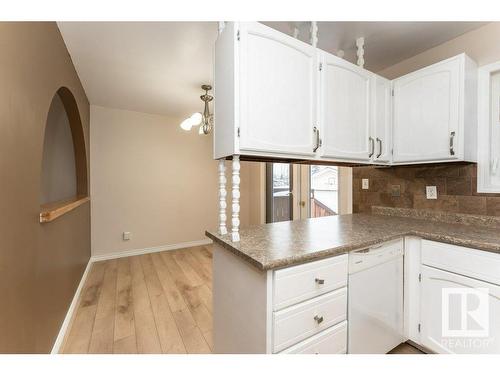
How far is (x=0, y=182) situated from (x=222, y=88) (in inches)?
43.7

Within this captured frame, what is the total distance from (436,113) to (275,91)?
54.8 inches

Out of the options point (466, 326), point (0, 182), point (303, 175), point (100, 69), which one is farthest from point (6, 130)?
point (303, 175)

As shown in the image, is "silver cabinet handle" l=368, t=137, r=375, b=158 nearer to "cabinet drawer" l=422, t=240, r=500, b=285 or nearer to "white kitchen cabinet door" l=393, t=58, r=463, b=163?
"white kitchen cabinet door" l=393, t=58, r=463, b=163

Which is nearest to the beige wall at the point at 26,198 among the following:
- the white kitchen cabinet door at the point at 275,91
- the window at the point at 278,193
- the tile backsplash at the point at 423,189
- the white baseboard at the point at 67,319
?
the white baseboard at the point at 67,319

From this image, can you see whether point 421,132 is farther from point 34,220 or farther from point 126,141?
point 126,141

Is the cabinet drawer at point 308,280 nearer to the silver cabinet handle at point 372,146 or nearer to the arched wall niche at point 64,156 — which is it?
the silver cabinet handle at point 372,146

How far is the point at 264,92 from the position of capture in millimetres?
1308

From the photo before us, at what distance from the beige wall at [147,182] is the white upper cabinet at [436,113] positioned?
3.19 m

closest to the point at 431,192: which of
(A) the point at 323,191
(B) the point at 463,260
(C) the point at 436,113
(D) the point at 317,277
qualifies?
(C) the point at 436,113

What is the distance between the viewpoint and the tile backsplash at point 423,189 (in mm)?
1827

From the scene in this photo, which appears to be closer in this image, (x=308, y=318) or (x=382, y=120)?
(x=308, y=318)

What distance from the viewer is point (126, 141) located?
3711 millimetres

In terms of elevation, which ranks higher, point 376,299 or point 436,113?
point 436,113

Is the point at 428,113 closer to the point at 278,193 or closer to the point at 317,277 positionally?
the point at 317,277
